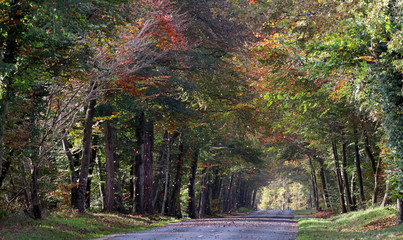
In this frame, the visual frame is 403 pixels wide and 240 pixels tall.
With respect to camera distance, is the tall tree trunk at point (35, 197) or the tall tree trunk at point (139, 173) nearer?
the tall tree trunk at point (35, 197)

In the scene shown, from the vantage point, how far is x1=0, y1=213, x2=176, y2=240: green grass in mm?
11933

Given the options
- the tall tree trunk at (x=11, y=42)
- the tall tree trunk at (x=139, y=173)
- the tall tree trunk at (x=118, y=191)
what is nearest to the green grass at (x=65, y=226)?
the tall tree trunk at (x=11, y=42)

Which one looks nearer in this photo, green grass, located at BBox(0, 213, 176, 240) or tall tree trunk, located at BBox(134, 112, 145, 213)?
green grass, located at BBox(0, 213, 176, 240)

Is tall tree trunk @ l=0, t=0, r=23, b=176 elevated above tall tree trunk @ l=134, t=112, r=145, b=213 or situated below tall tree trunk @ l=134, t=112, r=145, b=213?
above

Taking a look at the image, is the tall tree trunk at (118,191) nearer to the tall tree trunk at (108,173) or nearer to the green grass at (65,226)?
the tall tree trunk at (108,173)

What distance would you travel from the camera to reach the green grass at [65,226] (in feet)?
39.1

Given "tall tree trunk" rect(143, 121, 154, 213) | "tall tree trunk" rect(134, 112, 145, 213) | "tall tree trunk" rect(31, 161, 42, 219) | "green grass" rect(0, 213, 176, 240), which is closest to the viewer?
"green grass" rect(0, 213, 176, 240)

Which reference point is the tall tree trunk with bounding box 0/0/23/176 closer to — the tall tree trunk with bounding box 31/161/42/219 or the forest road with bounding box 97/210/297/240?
the tall tree trunk with bounding box 31/161/42/219

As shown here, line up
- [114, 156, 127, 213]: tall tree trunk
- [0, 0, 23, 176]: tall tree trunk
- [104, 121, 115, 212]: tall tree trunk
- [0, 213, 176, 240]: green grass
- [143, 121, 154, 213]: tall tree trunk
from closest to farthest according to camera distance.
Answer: [0, 0, 23, 176]: tall tree trunk
[0, 213, 176, 240]: green grass
[104, 121, 115, 212]: tall tree trunk
[114, 156, 127, 213]: tall tree trunk
[143, 121, 154, 213]: tall tree trunk

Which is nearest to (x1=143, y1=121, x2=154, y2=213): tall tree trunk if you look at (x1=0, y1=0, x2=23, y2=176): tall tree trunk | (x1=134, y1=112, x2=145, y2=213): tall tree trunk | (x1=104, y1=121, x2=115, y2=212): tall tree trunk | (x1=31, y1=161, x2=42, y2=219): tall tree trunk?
(x1=134, y1=112, x2=145, y2=213): tall tree trunk

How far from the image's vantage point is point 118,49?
15742 millimetres

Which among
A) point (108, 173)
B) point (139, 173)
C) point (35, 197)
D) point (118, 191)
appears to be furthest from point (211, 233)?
point (118, 191)


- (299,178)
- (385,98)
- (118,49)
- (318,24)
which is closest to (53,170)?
(118,49)

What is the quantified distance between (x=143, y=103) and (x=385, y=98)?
11.2m
